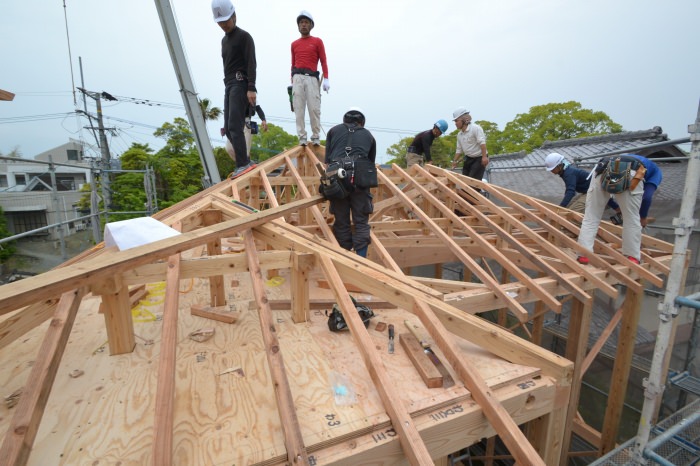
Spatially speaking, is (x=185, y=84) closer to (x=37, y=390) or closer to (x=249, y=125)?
(x=249, y=125)

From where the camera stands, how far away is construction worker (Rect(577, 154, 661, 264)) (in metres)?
4.05

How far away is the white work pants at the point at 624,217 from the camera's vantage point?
408cm

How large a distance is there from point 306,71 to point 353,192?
10.2 ft

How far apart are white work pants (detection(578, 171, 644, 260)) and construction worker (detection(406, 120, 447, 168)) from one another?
12.2 ft

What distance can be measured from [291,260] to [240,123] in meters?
3.35

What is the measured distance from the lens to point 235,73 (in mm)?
5105

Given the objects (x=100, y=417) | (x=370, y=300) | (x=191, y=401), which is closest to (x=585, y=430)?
(x=370, y=300)

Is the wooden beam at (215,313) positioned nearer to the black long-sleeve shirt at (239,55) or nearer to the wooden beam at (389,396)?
the wooden beam at (389,396)

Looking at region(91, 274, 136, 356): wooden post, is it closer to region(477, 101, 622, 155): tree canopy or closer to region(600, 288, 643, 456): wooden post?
region(600, 288, 643, 456): wooden post

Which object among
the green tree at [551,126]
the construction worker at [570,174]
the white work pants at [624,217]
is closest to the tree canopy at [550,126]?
the green tree at [551,126]

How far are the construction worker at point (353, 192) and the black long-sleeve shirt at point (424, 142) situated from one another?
4263mm

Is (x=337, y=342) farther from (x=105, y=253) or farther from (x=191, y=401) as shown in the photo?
(x=105, y=253)

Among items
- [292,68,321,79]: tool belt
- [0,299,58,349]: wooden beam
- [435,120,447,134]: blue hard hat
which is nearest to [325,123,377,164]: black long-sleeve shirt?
[292,68,321,79]: tool belt

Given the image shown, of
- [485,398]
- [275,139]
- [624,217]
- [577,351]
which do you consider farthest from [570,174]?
[275,139]
